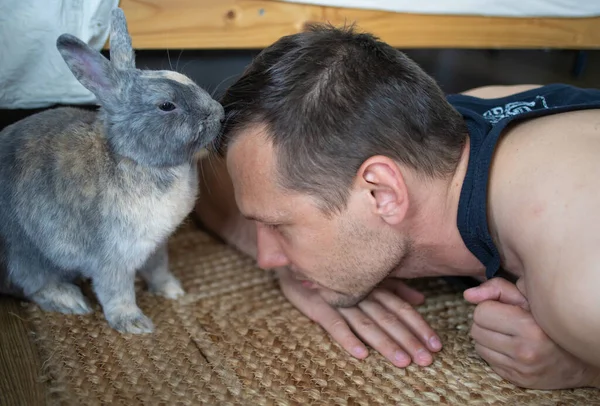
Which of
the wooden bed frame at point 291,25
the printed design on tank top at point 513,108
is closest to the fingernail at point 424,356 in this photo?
the printed design on tank top at point 513,108

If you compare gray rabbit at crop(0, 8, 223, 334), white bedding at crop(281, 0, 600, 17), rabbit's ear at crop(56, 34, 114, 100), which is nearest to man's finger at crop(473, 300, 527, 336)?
gray rabbit at crop(0, 8, 223, 334)

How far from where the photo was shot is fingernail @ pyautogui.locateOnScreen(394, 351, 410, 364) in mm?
997

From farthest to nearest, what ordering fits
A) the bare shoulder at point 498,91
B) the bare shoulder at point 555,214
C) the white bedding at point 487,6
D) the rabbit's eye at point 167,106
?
the white bedding at point 487,6 < the bare shoulder at point 498,91 < the rabbit's eye at point 167,106 < the bare shoulder at point 555,214

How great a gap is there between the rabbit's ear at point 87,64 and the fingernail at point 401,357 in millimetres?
584

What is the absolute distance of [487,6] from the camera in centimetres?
154

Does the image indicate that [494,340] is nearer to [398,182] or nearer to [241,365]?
[398,182]

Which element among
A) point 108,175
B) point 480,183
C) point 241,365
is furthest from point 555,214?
point 108,175

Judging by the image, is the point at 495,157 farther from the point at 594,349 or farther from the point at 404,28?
the point at 404,28

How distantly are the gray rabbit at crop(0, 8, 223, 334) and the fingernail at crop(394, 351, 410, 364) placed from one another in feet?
1.31

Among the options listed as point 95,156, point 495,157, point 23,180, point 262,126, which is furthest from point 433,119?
point 23,180

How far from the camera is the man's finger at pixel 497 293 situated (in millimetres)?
943

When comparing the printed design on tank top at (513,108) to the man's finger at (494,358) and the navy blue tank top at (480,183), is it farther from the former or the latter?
the man's finger at (494,358)

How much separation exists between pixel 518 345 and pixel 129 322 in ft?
1.94

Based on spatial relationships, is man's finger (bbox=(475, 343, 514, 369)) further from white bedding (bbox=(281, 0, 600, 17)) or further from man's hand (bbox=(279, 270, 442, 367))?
white bedding (bbox=(281, 0, 600, 17))
